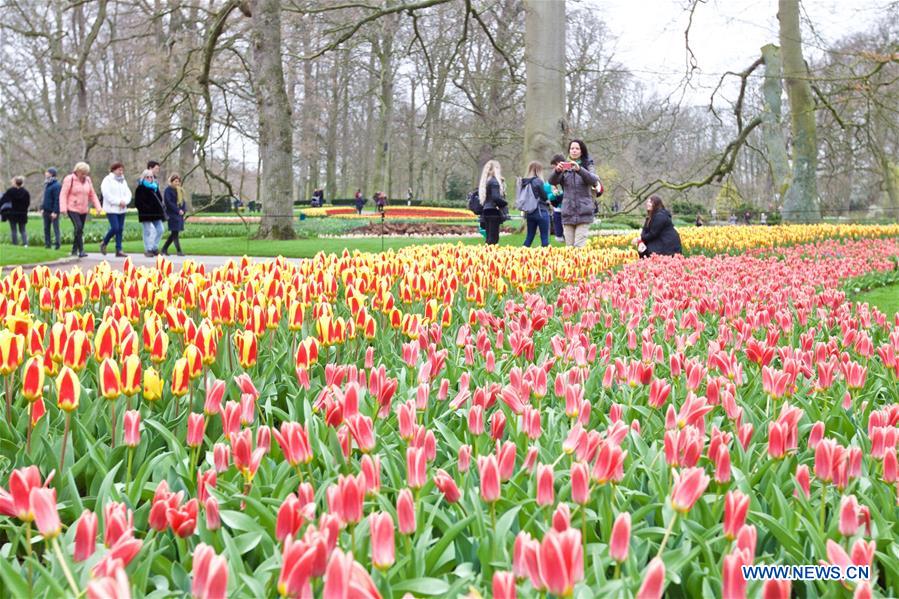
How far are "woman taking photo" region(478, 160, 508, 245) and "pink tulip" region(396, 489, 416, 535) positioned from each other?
35.6ft

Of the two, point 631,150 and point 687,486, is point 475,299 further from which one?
point 631,150

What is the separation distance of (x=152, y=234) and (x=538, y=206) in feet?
21.6

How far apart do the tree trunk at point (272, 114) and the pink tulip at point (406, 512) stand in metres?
15.0

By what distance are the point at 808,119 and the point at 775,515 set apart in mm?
21969

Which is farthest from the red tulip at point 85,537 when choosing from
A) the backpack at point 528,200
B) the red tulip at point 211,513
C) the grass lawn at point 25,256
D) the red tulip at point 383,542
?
the grass lawn at point 25,256

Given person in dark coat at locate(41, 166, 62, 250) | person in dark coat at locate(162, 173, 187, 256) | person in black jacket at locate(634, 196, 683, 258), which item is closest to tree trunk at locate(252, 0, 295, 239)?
person in dark coat at locate(162, 173, 187, 256)

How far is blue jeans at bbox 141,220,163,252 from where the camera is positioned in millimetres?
13836

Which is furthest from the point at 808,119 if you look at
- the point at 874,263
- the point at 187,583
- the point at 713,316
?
the point at 187,583

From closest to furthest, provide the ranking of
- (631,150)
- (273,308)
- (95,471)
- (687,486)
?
(687,486)
(95,471)
(273,308)
(631,150)

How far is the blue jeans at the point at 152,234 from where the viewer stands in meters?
13.8

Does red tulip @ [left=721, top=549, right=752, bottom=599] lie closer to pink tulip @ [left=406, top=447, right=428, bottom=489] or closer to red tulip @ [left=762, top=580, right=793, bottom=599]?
red tulip @ [left=762, top=580, right=793, bottom=599]

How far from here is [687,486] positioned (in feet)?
4.62

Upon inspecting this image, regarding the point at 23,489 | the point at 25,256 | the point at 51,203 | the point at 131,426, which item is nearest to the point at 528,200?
the point at 25,256

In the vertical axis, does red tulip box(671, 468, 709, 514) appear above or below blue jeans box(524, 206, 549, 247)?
below
